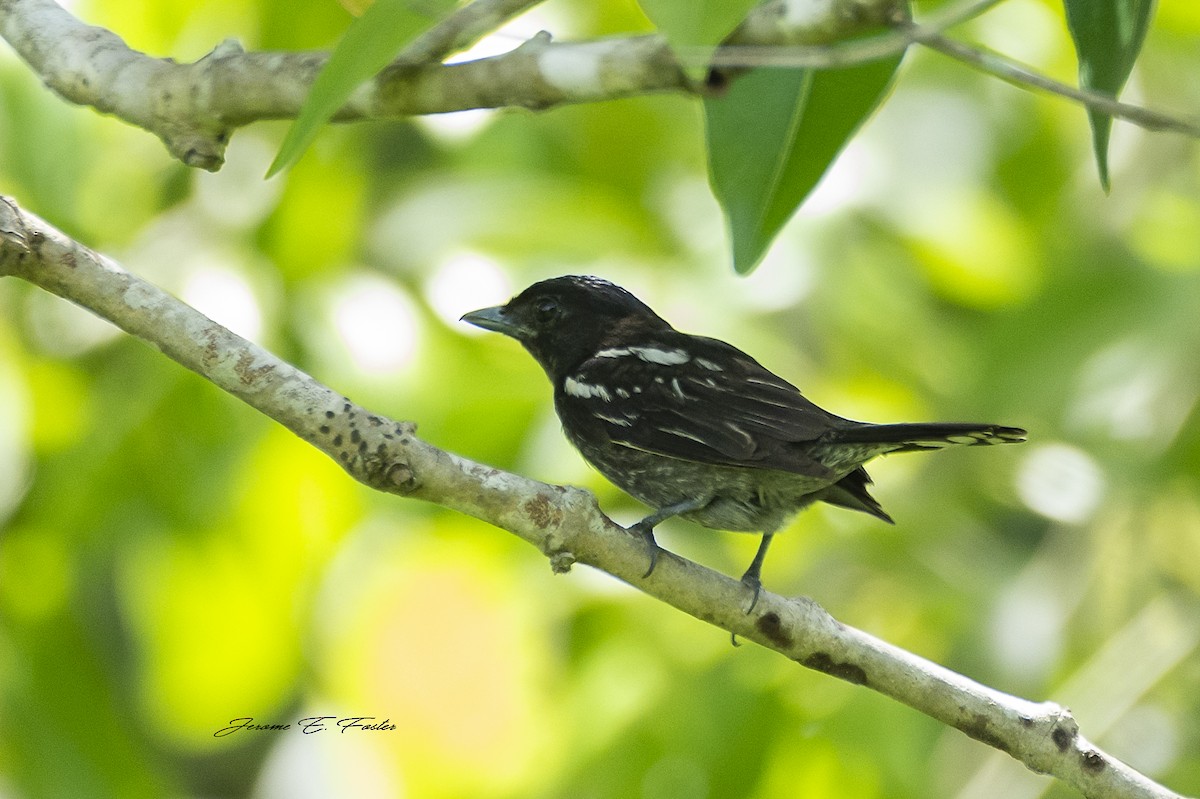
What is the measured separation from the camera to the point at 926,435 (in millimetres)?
3547

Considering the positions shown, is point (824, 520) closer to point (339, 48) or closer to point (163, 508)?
point (163, 508)

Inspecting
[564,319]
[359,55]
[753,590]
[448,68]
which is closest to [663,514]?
[753,590]

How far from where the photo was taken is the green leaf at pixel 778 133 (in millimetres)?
2773

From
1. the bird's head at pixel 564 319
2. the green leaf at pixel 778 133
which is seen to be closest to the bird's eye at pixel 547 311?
the bird's head at pixel 564 319

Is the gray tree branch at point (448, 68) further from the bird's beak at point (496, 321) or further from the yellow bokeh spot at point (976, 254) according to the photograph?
the yellow bokeh spot at point (976, 254)

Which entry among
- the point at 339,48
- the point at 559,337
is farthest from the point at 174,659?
the point at 339,48

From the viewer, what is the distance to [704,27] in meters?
2.01

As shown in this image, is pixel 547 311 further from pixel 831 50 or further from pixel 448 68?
pixel 831 50

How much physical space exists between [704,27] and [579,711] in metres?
3.15

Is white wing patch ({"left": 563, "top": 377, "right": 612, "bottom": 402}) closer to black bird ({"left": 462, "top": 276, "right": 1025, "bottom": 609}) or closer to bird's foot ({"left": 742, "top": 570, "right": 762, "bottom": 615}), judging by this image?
black bird ({"left": 462, "top": 276, "right": 1025, "bottom": 609})

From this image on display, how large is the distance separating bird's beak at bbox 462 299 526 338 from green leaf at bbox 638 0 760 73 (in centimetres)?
277

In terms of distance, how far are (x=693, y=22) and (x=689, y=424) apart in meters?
2.12

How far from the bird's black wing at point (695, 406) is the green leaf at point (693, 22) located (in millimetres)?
1926

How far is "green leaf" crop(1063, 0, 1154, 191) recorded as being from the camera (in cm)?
254
